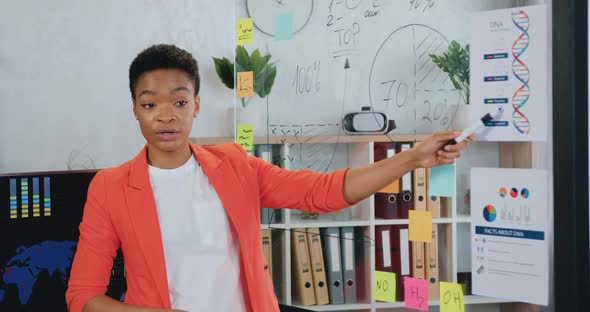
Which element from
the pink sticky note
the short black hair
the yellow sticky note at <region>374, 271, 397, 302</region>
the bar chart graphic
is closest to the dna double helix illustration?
the pink sticky note

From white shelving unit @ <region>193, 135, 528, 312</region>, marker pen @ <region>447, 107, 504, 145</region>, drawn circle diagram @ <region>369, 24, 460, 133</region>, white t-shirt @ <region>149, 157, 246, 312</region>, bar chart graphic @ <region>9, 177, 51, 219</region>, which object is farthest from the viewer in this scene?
bar chart graphic @ <region>9, 177, 51, 219</region>

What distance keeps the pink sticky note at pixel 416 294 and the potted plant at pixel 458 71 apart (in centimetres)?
47

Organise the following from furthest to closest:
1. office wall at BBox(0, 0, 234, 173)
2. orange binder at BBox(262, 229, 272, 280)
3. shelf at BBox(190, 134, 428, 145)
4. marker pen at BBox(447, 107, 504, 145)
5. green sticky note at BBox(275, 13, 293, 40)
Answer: office wall at BBox(0, 0, 234, 173) → orange binder at BBox(262, 229, 272, 280) → green sticky note at BBox(275, 13, 293, 40) → shelf at BBox(190, 134, 428, 145) → marker pen at BBox(447, 107, 504, 145)

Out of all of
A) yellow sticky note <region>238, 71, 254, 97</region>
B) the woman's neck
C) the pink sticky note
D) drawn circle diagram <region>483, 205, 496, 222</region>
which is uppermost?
yellow sticky note <region>238, 71, 254, 97</region>

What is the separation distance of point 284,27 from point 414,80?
63 centimetres

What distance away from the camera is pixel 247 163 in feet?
5.25

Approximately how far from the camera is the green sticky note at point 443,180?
159 centimetres

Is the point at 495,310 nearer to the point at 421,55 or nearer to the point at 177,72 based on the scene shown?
the point at 421,55

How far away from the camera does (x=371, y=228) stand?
2.03 metres

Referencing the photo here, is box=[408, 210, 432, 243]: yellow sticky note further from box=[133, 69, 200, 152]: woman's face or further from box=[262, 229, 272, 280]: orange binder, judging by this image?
box=[262, 229, 272, 280]: orange binder

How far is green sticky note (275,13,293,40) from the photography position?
2.17 meters

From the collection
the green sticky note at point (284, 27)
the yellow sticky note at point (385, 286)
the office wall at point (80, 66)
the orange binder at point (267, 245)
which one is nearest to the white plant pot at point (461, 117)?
the yellow sticky note at point (385, 286)

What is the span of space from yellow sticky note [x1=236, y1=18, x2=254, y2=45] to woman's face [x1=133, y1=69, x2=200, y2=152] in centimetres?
82

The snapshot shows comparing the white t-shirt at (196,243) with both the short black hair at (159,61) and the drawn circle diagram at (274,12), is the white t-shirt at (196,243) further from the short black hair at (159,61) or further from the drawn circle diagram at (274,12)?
the drawn circle diagram at (274,12)
